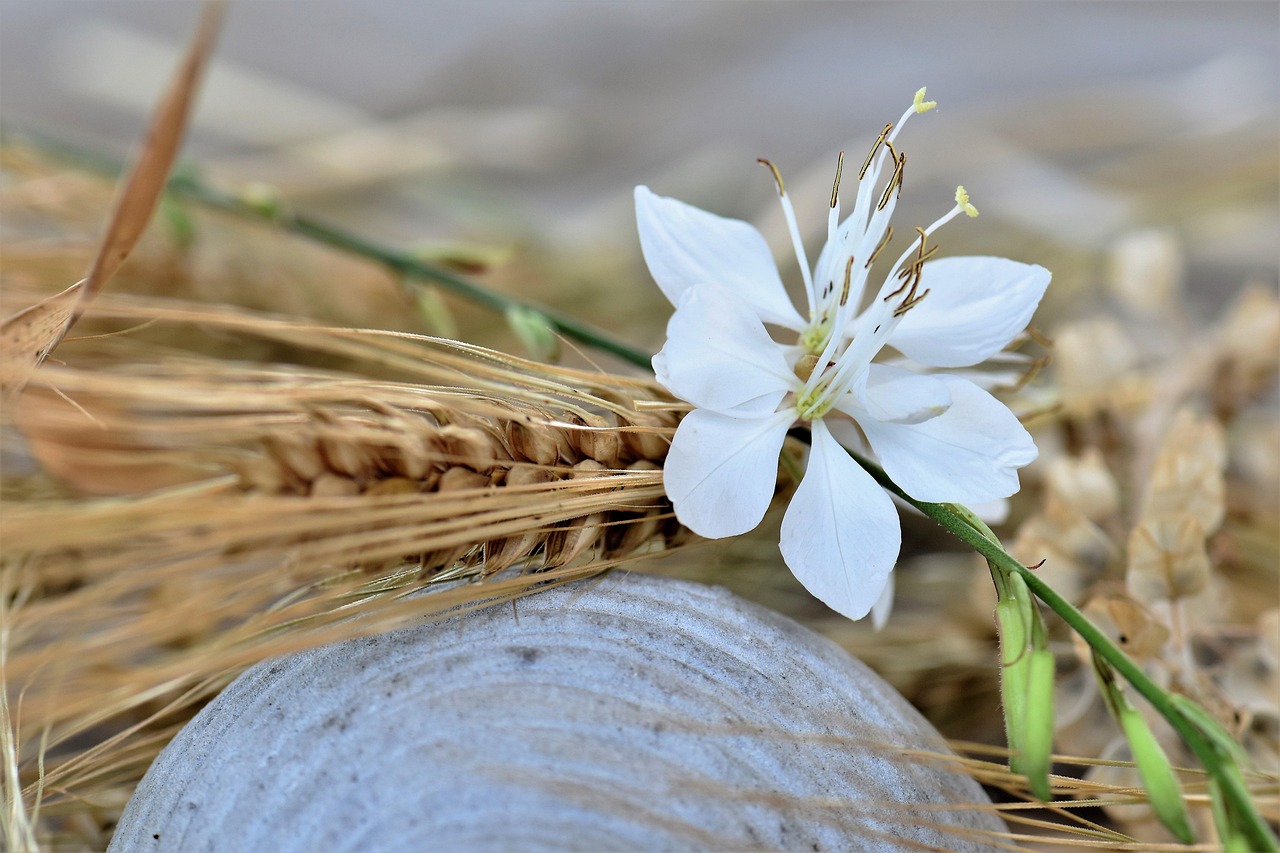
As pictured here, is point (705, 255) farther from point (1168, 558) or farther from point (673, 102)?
point (673, 102)

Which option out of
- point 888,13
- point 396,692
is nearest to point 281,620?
point 396,692

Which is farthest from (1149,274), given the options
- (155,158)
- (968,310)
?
(155,158)

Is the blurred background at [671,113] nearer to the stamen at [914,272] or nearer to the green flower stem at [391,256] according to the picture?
the green flower stem at [391,256]

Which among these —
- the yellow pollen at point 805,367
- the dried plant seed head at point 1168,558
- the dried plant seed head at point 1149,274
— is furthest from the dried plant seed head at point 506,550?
the dried plant seed head at point 1149,274

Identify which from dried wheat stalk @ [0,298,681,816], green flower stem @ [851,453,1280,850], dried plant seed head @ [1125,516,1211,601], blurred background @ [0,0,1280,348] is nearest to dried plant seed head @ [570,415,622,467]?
dried wheat stalk @ [0,298,681,816]

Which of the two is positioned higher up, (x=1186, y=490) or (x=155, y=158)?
(x=155, y=158)

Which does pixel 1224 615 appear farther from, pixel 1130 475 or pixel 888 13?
pixel 888 13
